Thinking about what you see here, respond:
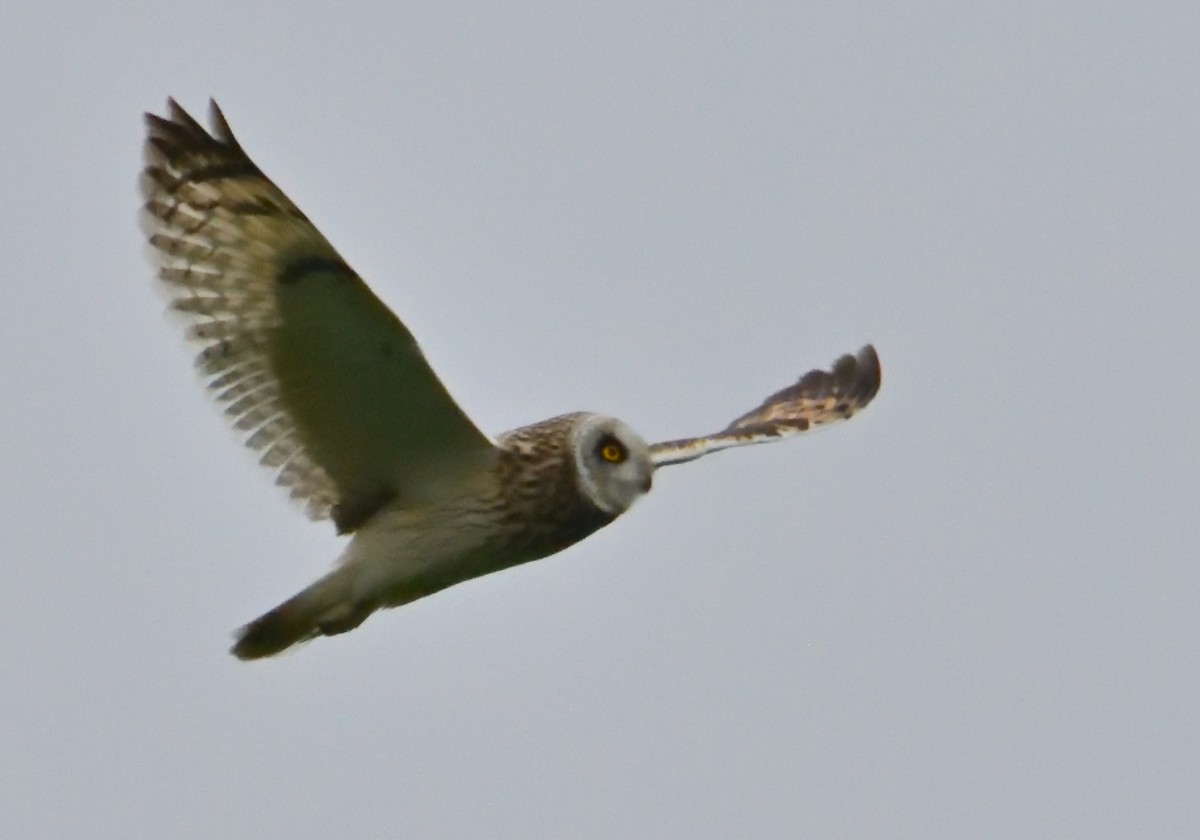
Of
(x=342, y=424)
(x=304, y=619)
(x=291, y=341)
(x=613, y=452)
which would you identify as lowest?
(x=304, y=619)

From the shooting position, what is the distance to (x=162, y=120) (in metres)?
6.43

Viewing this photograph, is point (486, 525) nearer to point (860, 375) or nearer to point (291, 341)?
Answer: point (291, 341)

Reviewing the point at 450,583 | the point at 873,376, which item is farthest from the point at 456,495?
the point at 873,376

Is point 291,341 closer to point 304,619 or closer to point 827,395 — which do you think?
point 304,619

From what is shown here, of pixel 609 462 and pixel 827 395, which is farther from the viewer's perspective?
pixel 827 395

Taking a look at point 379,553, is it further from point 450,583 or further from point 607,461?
point 607,461

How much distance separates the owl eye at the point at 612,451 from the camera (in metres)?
6.88

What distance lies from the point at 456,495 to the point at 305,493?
0.50m

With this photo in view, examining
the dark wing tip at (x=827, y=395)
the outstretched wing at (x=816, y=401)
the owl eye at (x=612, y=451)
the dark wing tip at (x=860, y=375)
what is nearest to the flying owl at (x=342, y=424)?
the owl eye at (x=612, y=451)

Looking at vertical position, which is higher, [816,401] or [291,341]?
[291,341]

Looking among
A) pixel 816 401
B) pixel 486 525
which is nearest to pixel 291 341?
pixel 486 525

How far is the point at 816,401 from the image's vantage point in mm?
8359

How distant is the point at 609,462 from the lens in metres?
6.88

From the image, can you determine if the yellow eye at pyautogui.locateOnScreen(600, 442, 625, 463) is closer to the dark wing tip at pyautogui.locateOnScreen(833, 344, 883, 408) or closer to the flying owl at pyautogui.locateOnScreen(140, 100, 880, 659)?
the flying owl at pyautogui.locateOnScreen(140, 100, 880, 659)
